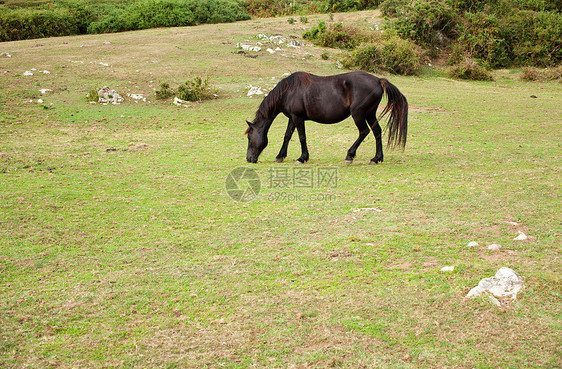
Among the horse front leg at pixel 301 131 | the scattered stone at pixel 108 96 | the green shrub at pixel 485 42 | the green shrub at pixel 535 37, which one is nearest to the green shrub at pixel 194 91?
the scattered stone at pixel 108 96

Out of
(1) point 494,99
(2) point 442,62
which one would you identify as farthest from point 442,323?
(2) point 442,62

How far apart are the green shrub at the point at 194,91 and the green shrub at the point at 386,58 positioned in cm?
796

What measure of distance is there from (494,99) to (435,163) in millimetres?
9346

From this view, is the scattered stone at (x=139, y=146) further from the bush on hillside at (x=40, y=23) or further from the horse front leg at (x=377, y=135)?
the bush on hillside at (x=40, y=23)

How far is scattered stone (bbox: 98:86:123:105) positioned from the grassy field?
220 cm

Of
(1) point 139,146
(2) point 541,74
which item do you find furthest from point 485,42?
(1) point 139,146

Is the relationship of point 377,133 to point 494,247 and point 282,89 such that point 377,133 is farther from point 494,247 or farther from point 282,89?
point 494,247

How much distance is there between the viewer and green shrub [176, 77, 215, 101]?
16.0 metres

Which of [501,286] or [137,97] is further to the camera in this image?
[137,97]

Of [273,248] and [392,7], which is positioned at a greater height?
[392,7]

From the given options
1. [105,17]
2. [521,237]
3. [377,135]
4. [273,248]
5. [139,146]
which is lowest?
[139,146]

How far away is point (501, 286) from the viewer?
3.98 meters

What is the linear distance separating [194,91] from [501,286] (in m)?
13.7

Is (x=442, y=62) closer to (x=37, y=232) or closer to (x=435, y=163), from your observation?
(x=435, y=163)
